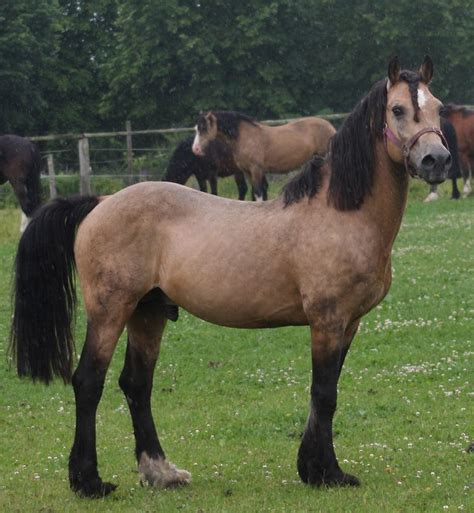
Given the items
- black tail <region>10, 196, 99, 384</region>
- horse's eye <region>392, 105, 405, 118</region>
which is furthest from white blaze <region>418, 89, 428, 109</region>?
black tail <region>10, 196, 99, 384</region>

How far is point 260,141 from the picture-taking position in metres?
23.6

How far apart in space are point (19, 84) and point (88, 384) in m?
37.1

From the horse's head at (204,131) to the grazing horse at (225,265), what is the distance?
51.9 feet

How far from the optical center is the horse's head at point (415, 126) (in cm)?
634

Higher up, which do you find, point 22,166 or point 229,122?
point 229,122

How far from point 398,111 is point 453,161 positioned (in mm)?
20894

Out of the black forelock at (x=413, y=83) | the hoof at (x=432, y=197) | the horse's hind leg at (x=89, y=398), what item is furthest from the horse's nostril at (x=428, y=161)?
the hoof at (x=432, y=197)

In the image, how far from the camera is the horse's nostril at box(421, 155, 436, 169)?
20.7 ft

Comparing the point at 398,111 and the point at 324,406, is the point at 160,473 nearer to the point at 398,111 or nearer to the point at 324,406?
the point at 324,406

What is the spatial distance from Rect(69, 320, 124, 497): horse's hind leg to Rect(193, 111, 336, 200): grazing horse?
16.4 meters

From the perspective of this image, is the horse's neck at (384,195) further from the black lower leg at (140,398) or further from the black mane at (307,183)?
the black lower leg at (140,398)

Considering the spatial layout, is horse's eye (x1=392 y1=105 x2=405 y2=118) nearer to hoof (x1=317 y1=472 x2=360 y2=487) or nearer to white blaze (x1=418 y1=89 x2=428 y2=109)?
white blaze (x1=418 y1=89 x2=428 y2=109)

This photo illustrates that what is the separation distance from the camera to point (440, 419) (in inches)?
339

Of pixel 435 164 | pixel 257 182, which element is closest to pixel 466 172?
pixel 257 182
